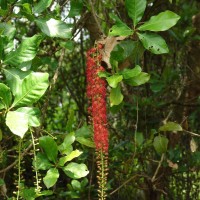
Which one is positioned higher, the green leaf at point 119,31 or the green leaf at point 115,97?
the green leaf at point 119,31

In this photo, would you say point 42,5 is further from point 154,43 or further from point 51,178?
point 51,178

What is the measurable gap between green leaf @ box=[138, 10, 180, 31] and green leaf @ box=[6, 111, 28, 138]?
0.62m

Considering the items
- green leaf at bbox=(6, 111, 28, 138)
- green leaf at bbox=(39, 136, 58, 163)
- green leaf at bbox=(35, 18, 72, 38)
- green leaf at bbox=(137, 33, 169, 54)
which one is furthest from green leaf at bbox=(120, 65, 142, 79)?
green leaf at bbox=(6, 111, 28, 138)

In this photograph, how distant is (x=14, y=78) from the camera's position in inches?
57.2

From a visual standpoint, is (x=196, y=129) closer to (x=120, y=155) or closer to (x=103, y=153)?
(x=120, y=155)

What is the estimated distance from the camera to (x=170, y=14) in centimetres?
168

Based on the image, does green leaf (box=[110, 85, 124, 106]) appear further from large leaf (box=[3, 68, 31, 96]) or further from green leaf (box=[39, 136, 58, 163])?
large leaf (box=[3, 68, 31, 96])

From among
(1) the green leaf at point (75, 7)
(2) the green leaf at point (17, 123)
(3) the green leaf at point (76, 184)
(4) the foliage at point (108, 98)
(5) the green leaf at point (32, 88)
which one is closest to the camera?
(2) the green leaf at point (17, 123)

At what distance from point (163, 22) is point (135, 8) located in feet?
0.44

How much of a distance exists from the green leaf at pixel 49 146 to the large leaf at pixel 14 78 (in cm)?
31

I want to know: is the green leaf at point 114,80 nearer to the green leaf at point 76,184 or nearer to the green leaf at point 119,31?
the green leaf at point 119,31

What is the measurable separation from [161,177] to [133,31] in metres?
1.55

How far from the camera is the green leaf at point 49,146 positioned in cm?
169

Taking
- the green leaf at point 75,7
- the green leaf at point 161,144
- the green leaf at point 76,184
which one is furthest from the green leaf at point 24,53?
the green leaf at point 76,184
